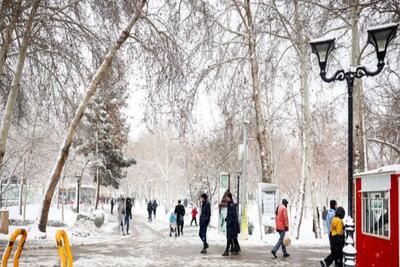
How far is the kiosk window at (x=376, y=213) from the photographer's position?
10.4 m

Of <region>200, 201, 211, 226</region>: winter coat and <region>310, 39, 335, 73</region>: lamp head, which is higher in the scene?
<region>310, 39, 335, 73</region>: lamp head

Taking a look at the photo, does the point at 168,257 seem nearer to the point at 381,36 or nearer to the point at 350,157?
the point at 350,157

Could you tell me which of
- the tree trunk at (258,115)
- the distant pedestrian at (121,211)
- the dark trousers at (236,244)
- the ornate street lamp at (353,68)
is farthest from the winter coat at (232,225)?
the distant pedestrian at (121,211)

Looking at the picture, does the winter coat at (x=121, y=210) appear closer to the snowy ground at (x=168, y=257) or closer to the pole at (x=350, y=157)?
A: the snowy ground at (x=168, y=257)

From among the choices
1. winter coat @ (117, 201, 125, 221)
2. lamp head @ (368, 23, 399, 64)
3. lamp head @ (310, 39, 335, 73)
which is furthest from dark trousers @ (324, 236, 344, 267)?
winter coat @ (117, 201, 125, 221)

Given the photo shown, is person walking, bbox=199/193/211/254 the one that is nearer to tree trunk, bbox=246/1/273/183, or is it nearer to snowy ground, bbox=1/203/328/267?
snowy ground, bbox=1/203/328/267

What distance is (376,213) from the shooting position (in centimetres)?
1090

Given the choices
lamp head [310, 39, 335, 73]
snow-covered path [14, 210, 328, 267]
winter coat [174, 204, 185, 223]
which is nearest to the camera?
lamp head [310, 39, 335, 73]

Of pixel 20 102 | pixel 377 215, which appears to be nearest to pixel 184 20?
pixel 20 102

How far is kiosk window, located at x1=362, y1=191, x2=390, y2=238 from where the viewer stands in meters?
10.4

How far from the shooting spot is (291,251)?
667 inches

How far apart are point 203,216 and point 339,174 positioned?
56657 millimetres

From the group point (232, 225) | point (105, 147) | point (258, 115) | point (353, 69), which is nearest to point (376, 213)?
point (353, 69)

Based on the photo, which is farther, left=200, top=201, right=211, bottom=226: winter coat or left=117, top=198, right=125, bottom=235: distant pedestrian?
left=117, top=198, right=125, bottom=235: distant pedestrian
